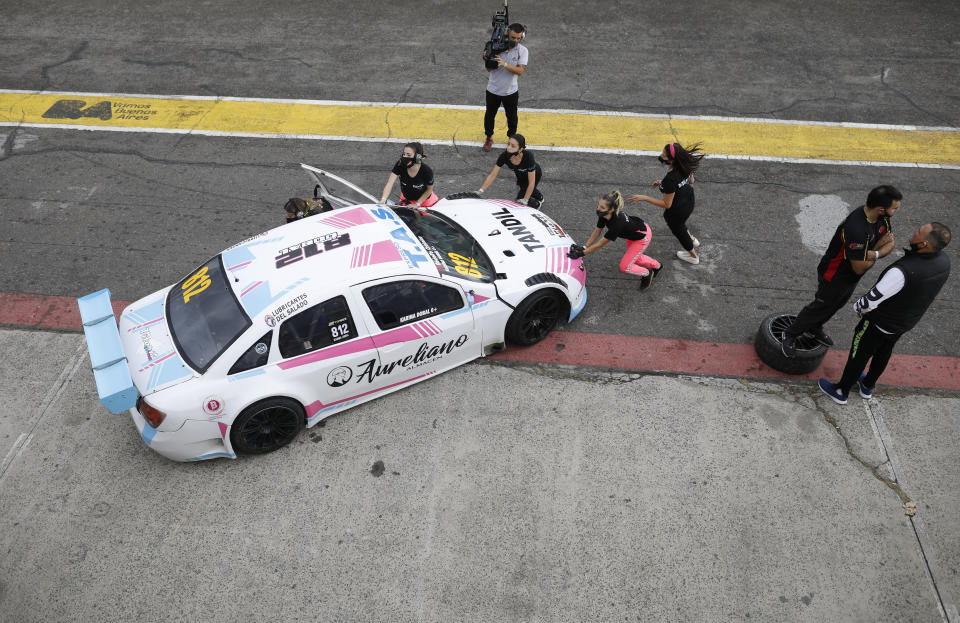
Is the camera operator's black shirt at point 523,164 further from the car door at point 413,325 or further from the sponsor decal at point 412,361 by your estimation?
the sponsor decal at point 412,361

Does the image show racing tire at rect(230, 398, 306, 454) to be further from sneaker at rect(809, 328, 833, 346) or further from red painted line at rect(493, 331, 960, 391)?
sneaker at rect(809, 328, 833, 346)

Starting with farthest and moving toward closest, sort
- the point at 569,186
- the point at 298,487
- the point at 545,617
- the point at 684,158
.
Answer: the point at 569,186 → the point at 684,158 → the point at 298,487 → the point at 545,617

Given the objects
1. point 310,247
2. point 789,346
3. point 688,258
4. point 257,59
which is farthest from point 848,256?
point 257,59

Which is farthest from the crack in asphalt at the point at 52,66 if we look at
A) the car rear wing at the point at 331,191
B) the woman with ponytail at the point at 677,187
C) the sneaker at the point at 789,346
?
the sneaker at the point at 789,346

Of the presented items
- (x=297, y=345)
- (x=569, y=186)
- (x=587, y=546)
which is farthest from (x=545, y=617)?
(x=569, y=186)

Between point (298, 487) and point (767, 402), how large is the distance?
4.20m

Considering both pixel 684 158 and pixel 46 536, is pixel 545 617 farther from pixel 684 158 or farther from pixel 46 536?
pixel 684 158

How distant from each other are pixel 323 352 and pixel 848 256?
439cm

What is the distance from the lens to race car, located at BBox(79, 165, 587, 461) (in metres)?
5.02

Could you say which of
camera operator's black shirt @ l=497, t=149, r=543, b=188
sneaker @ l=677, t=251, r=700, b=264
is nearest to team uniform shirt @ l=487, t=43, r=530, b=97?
camera operator's black shirt @ l=497, t=149, r=543, b=188

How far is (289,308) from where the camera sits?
5105 millimetres

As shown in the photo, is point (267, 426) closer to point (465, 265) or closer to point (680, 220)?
point (465, 265)

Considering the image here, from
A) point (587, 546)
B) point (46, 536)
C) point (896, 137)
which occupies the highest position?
point (896, 137)

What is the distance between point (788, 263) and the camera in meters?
7.42
